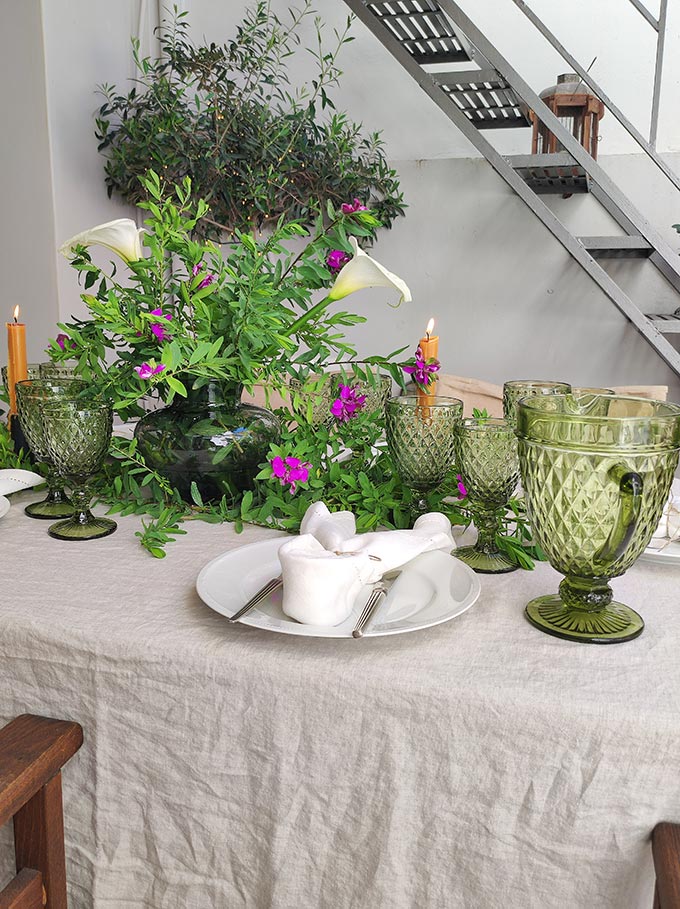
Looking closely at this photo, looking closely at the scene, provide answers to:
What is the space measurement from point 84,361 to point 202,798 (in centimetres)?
55

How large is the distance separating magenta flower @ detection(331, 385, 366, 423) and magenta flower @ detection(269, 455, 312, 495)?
0.11m

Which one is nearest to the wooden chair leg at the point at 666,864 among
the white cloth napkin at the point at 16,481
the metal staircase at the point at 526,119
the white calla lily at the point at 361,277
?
the white calla lily at the point at 361,277

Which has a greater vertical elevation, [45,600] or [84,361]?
[84,361]

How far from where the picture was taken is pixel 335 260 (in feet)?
2.85

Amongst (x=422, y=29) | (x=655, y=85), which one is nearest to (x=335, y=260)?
(x=655, y=85)

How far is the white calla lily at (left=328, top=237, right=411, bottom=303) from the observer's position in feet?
2.66

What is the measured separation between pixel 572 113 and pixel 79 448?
2754mm

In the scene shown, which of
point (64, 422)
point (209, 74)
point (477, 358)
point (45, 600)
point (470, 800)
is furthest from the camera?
point (477, 358)

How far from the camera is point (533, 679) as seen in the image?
1.72ft

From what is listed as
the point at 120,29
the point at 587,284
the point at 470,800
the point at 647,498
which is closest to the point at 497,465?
the point at 647,498

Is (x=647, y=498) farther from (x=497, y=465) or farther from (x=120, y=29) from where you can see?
(x=120, y=29)

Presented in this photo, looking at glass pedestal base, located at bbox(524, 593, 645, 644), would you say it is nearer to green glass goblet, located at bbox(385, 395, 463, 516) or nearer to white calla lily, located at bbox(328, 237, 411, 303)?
green glass goblet, located at bbox(385, 395, 463, 516)

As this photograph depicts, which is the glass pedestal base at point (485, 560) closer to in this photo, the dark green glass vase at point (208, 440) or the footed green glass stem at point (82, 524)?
the dark green glass vase at point (208, 440)

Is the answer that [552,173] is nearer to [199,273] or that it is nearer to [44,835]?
[199,273]
